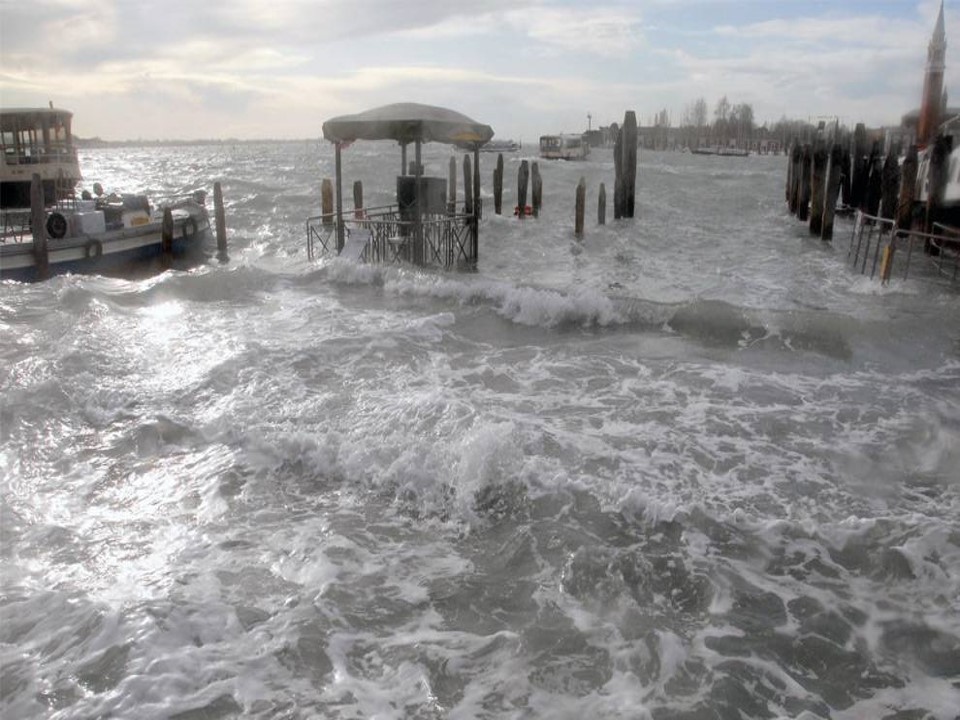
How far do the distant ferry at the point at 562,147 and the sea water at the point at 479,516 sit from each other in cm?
7331

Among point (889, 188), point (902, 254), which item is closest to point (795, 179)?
point (902, 254)

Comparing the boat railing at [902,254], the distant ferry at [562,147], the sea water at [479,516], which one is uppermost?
the distant ferry at [562,147]

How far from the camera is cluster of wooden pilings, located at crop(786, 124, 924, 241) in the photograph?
55.1 ft

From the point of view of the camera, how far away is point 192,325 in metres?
10.8

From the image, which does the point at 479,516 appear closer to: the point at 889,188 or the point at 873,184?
the point at 889,188

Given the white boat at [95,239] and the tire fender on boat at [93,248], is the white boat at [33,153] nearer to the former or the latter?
the white boat at [95,239]

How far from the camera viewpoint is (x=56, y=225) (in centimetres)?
1595

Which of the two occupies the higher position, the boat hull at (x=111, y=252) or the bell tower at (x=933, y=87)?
the bell tower at (x=933, y=87)

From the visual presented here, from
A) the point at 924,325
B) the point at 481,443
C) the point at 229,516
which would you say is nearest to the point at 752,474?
the point at 481,443

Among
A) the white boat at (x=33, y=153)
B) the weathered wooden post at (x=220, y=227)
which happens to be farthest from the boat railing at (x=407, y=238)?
the white boat at (x=33, y=153)

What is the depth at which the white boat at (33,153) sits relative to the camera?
1872 centimetres

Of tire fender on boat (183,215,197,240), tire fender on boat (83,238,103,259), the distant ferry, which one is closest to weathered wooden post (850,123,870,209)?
tire fender on boat (183,215,197,240)

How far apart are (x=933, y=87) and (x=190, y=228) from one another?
4426cm

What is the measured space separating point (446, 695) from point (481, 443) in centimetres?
267
